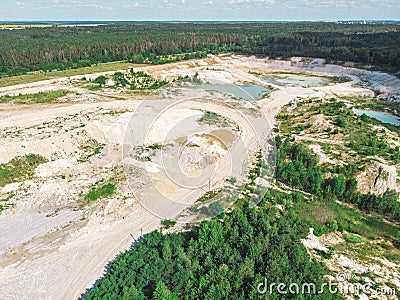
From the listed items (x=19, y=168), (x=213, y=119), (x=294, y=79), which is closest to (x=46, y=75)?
(x=213, y=119)

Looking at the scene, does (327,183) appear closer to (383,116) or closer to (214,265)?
(214,265)

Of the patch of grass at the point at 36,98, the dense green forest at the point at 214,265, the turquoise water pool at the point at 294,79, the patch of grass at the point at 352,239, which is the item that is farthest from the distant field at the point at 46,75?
the patch of grass at the point at 352,239

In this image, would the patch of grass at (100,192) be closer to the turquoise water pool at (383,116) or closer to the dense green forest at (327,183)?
the dense green forest at (327,183)

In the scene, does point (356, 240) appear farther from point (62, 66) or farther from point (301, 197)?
point (62, 66)

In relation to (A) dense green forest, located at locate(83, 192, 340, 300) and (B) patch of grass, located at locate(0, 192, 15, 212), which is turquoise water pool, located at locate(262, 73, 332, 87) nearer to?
(A) dense green forest, located at locate(83, 192, 340, 300)

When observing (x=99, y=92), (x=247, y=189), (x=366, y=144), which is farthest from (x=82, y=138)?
(x=366, y=144)

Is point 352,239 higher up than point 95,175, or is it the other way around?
point 95,175
